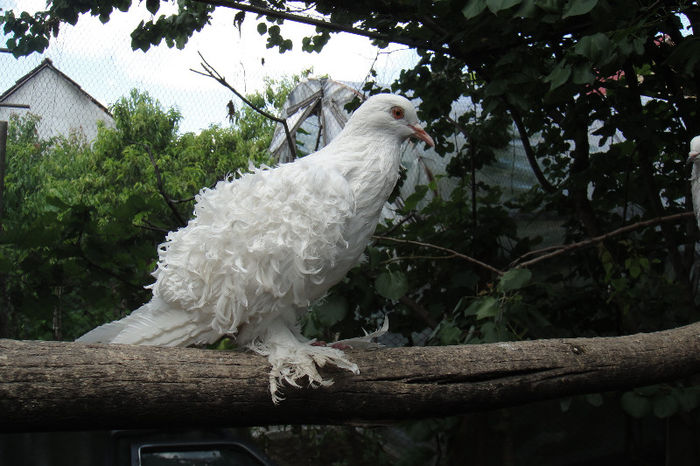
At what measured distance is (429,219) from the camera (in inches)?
128

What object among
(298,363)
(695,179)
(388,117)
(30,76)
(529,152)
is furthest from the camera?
(30,76)

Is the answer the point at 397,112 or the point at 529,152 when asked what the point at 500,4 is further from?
the point at 529,152

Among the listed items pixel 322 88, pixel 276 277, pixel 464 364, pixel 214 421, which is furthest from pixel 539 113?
pixel 214 421

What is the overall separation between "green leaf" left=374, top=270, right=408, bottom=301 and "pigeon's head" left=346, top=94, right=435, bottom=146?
0.70 meters

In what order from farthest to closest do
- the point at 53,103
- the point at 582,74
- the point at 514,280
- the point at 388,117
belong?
the point at 53,103 < the point at 514,280 < the point at 582,74 < the point at 388,117

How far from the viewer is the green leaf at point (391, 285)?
99.0 inches

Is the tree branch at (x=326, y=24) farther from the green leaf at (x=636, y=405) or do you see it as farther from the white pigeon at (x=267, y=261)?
the green leaf at (x=636, y=405)

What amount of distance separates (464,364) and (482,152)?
2106mm

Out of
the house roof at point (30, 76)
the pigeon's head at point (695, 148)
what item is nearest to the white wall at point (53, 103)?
the house roof at point (30, 76)

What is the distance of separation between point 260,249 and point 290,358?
0.31 metres

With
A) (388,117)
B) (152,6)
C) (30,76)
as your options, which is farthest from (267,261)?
(30,76)

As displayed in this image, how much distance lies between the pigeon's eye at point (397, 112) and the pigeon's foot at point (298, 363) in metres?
0.80

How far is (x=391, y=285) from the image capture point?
2547 millimetres

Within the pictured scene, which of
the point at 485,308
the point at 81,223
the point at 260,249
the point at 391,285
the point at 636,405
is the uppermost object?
the point at 81,223
